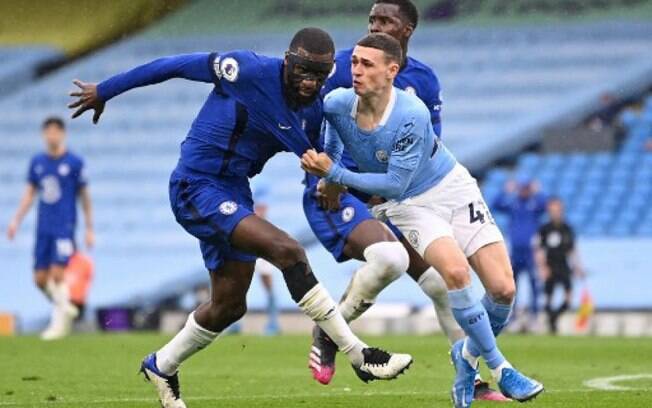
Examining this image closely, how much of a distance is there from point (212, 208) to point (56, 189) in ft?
29.7

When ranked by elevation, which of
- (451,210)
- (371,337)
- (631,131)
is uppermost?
(451,210)

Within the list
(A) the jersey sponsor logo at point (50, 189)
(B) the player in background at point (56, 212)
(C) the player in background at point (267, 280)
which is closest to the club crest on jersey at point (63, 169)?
(B) the player in background at point (56, 212)

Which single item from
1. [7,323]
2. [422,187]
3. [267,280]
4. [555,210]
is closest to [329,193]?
[422,187]

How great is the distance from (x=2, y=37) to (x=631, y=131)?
490 inches

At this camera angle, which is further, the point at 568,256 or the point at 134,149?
the point at 134,149

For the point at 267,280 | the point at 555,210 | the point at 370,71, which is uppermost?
the point at 370,71

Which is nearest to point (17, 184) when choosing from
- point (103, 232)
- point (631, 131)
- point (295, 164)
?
point (103, 232)

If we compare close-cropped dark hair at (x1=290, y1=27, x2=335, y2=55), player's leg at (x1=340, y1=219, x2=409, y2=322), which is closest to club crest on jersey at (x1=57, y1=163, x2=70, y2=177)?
player's leg at (x1=340, y1=219, x2=409, y2=322)

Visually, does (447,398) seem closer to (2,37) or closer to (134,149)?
(134,149)

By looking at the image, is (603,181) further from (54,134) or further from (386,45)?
(386,45)

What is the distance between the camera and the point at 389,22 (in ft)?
29.5

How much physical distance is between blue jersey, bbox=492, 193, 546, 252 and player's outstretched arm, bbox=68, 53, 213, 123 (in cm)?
1305

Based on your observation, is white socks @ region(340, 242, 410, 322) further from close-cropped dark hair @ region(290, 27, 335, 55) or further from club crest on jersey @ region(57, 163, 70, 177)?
club crest on jersey @ region(57, 163, 70, 177)

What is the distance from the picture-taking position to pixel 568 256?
2019cm
